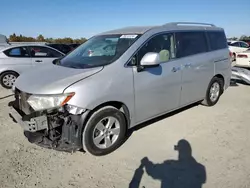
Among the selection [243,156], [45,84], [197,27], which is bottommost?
[243,156]

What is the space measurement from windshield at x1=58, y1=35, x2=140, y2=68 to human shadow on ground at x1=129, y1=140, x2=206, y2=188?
163 cm

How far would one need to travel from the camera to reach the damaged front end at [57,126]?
2.91 metres

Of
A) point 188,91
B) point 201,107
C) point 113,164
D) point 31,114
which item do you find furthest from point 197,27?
point 31,114

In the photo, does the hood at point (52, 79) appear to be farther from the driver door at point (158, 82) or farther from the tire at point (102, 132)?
the driver door at point (158, 82)

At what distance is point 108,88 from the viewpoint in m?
3.16

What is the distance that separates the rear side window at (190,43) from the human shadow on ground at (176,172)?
202cm

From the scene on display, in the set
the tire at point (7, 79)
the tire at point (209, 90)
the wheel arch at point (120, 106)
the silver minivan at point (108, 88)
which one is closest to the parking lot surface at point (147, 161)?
the silver minivan at point (108, 88)

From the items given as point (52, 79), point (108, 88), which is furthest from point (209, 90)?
point (52, 79)

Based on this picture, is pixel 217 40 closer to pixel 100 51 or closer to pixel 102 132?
pixel 100 51

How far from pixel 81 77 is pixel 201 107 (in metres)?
3.49

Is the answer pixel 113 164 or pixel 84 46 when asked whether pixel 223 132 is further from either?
pixel 84 46

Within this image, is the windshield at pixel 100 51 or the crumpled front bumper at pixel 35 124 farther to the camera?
the windshield at pixel 100 51

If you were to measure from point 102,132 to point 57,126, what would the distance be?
2.14 feet

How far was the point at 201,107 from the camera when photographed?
5461 mm
